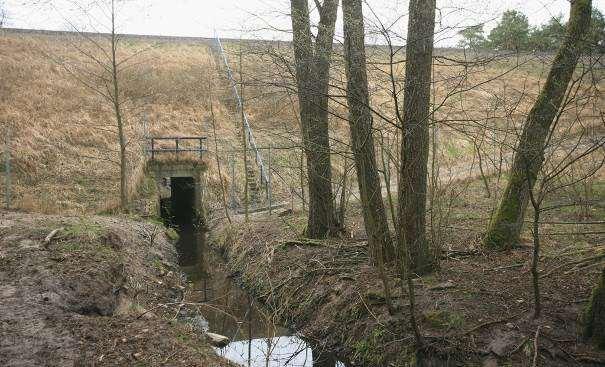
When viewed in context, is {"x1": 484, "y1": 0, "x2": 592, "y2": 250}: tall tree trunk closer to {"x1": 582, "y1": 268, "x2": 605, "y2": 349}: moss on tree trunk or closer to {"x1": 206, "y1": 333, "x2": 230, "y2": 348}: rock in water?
{"x1": 582, "y1": 268, "x2": 605, "y2": 349}: moss on tree trunk

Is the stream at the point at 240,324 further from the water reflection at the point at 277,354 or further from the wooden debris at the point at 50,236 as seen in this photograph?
the wooden debris at the point at 50,236

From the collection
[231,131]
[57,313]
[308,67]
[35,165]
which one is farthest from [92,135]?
[57,313]

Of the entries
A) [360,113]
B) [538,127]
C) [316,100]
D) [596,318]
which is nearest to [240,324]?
[360,113]

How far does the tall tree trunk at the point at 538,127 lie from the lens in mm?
7613

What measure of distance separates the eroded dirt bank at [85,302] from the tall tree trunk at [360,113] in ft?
8.81

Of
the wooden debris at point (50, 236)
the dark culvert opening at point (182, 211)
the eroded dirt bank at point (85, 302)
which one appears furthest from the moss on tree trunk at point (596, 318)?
the dark culvert opening at point (182, 211)

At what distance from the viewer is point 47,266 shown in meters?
7.46

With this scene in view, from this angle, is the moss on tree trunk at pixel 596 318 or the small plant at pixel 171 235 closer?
the moss on tree trunk at pixel 596 318

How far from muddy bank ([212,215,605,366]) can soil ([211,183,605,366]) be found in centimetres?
1

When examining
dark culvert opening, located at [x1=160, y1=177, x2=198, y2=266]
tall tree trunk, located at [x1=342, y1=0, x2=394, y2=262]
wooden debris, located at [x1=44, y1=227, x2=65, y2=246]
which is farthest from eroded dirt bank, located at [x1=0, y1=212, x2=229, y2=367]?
dark culvert opening, located at [x1=160, y1=177, x2=198, y2=266]

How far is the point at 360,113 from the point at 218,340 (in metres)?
3.76

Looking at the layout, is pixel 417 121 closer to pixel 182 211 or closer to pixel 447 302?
pixel 447 302

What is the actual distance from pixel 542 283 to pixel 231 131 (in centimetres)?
1874

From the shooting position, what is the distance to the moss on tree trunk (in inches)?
206
